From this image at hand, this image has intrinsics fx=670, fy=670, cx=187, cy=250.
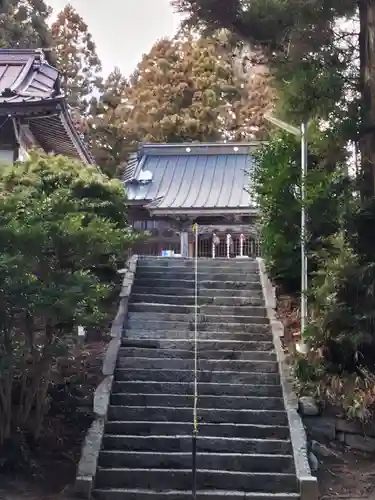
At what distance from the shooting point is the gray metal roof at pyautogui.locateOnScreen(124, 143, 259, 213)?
2081 cm

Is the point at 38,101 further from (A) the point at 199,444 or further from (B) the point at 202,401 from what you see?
(A) the point at 199,444

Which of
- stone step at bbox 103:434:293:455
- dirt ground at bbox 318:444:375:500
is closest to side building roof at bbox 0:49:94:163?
stone step at bbox 103:434:293:455

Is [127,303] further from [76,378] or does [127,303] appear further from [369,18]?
[369,18]

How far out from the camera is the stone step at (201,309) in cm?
1141

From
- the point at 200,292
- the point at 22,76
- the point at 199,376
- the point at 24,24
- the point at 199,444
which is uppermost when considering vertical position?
the point at 24,24

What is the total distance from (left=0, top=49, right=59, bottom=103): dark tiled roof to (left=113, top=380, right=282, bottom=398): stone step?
23.1 feet

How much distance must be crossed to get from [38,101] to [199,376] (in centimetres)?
704

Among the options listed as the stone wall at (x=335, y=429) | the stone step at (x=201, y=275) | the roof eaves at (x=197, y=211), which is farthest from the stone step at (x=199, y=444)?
the roof eaves at (x=197, y=211)

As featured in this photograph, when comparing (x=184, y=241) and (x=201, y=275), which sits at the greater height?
(x=184, y=241)

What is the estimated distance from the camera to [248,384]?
9.42m

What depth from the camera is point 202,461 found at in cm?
784

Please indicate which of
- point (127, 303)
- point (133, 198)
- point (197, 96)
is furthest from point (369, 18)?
point (197, 96)

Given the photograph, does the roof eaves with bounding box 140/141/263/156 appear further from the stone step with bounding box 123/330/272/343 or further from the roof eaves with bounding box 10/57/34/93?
the stone step with bounding box 123/330/272/343

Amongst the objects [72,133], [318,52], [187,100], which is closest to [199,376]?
[318,52]
